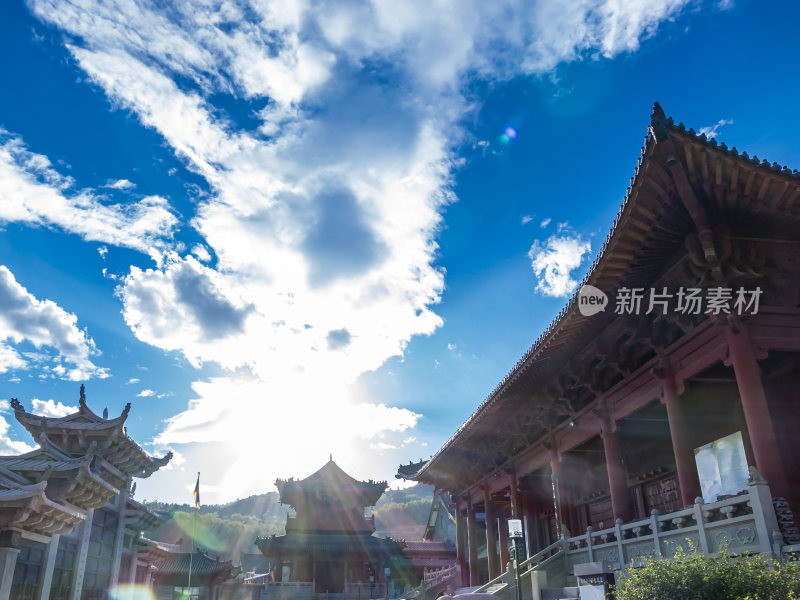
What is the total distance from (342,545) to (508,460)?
23.7 meters

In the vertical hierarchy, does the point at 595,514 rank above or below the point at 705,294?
below

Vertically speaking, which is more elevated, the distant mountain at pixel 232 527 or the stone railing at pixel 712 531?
the distant mountain at pixel 232 527

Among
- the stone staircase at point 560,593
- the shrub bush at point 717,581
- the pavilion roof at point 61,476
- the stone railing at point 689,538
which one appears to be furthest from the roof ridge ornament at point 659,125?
the pavilion roof at point 61,476

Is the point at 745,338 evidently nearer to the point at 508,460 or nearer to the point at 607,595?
the point at 607,595

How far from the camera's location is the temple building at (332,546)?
3925 centimetres

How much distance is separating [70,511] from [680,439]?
12009 mm

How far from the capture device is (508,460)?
832 inches

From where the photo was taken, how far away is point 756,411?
362 inches

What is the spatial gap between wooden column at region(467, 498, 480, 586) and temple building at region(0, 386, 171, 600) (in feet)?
43.2

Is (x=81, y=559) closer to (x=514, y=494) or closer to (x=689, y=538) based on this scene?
(x=514, y=494)

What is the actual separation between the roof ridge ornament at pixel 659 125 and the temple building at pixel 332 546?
3584 cm

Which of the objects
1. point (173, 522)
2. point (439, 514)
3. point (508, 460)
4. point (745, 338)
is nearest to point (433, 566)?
point (439, 514)

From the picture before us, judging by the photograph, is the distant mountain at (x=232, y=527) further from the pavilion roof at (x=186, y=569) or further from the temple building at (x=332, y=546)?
the pavilion roof at (x=186, y=569)

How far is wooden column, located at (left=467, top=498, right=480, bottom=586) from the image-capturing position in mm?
25469
